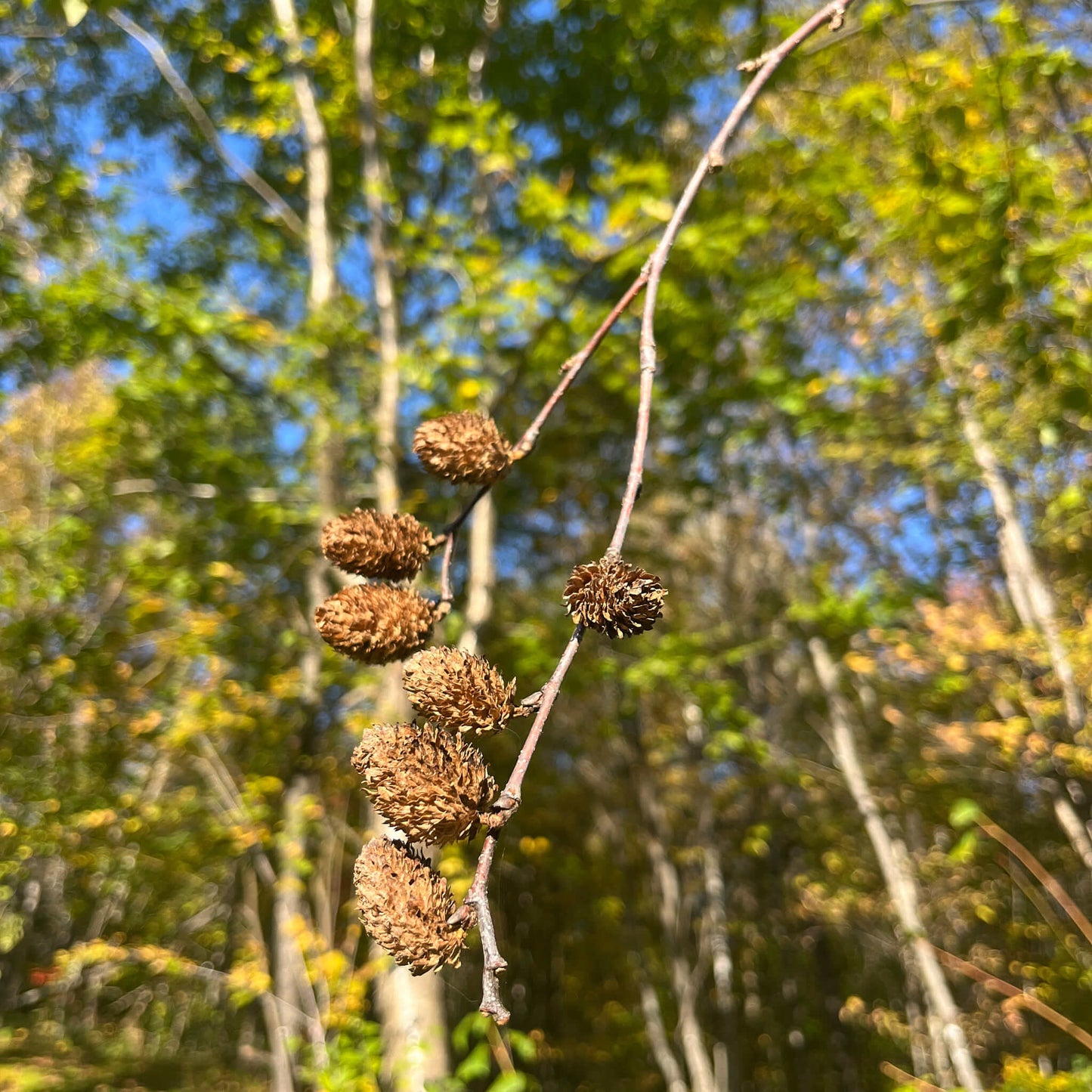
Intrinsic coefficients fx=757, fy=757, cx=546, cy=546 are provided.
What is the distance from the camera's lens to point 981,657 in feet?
19.8

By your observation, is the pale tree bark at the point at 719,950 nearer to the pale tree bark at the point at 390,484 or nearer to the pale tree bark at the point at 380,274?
the pale tree bark at the point at 390,484

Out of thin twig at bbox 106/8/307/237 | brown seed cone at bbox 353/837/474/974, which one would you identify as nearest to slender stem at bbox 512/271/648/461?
brown seed cone at bbox 353/837/474/974

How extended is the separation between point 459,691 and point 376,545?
226 millimetres

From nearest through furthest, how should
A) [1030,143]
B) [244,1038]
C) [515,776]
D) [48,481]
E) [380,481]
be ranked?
[515,776] < [1030,143] < [380,481] < [244,1038] < [48,481]

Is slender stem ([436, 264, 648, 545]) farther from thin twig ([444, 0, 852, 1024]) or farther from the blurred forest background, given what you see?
the blurred forest background

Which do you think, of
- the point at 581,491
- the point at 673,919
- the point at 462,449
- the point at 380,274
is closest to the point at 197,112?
the point at 380,274

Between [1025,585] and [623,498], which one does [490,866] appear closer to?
[623,498]

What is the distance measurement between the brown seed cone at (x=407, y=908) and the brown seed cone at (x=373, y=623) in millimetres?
192

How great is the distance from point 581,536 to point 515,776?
17.7 feet

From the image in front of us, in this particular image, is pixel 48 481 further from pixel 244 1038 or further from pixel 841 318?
pixel 841 318

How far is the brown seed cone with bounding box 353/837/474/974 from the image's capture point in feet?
1.86

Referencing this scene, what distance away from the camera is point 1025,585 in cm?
575

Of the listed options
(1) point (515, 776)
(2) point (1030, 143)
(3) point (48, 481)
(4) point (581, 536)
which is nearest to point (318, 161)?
(4) point (581, 536)

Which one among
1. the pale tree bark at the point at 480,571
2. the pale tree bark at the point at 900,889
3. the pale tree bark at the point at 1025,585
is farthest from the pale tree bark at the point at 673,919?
the pale tree bark at the point at 1025,585
